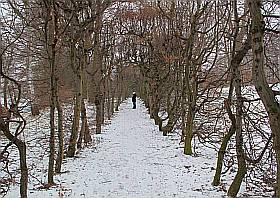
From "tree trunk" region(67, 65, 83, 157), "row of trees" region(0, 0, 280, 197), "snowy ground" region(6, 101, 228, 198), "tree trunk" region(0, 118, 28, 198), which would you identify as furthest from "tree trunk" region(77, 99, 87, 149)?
"tree trunk" region(0, 118, 28, 198)

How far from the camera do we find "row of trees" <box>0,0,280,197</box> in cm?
794

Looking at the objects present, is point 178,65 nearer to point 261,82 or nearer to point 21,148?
point 21,148

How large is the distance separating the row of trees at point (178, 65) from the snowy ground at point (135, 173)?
22.4 inches

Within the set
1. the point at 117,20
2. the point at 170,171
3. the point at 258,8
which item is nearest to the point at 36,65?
the point at 117,20

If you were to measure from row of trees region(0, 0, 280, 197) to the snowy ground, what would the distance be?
0.57 m

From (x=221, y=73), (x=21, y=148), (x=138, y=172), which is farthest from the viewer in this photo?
(x=221, y=73)

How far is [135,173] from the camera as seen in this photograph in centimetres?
1144

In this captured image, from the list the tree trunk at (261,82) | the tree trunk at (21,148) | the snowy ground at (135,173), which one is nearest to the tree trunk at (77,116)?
the snowy ground at (135,173)

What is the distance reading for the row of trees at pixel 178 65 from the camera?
313 inches

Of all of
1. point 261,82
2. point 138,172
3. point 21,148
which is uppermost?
point 261,82

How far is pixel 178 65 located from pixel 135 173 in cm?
912

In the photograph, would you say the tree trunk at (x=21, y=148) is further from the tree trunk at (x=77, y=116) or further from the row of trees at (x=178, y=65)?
the tree trunk at (x=77, y=116)

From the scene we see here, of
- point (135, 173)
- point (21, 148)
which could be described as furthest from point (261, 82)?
point (135, 173)

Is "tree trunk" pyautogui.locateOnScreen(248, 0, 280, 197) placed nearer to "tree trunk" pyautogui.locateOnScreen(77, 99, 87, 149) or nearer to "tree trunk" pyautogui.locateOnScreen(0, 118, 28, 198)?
"tree trunk" pyautogui.locateOnScreen(0, 118, 28, 198)
